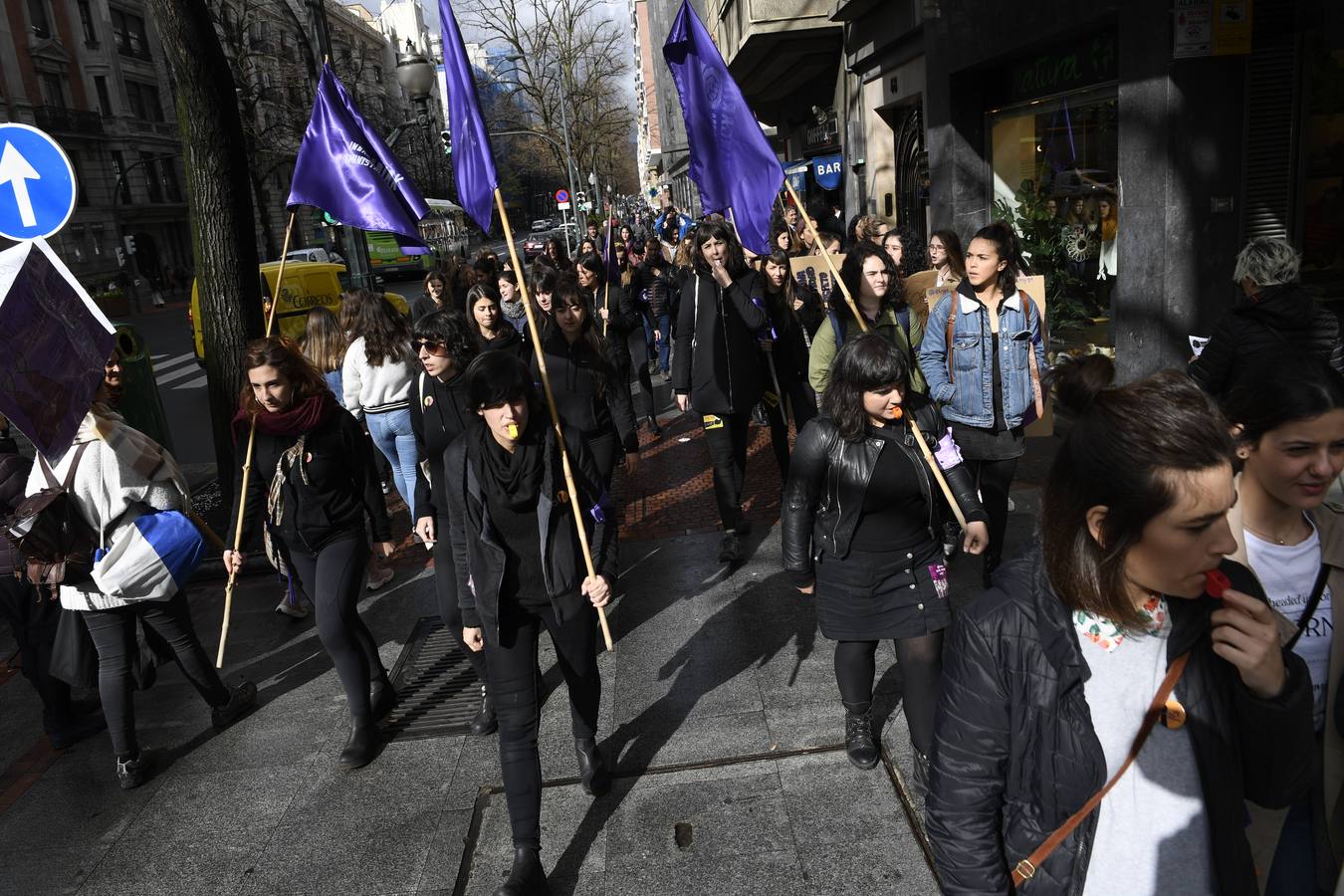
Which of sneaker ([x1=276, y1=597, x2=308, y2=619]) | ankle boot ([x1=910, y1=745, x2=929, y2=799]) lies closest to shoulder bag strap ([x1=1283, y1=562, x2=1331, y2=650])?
ankle boot ([x1=910, y1=745, x2=929, y2=799])

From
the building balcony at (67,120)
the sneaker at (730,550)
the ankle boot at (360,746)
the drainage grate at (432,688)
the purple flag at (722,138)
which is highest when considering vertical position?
the building balcony at (67,120)

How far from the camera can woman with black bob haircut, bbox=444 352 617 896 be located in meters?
3.39

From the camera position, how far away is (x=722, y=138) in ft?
16.6

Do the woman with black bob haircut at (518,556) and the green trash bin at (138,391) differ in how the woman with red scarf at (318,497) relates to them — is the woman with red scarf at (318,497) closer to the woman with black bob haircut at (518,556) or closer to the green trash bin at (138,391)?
the woman with black bob haircut at (518,556)

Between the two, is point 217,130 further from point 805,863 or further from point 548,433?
point 805,863

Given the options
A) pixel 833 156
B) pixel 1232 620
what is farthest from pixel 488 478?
pixel 833 156

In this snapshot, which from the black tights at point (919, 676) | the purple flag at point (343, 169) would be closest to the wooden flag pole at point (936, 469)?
the black tights at point (919, 676)

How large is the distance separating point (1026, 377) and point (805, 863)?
2771 millimetres

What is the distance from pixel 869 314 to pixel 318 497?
10.8ft

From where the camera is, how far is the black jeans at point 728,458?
6203 mm

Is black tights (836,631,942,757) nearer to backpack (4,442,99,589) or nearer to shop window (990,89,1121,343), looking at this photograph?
backpack (4,442,99,589)

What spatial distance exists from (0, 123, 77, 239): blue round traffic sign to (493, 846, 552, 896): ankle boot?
390cm

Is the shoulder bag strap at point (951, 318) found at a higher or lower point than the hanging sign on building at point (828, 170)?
lower

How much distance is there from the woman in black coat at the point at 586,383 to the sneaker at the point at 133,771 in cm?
272
